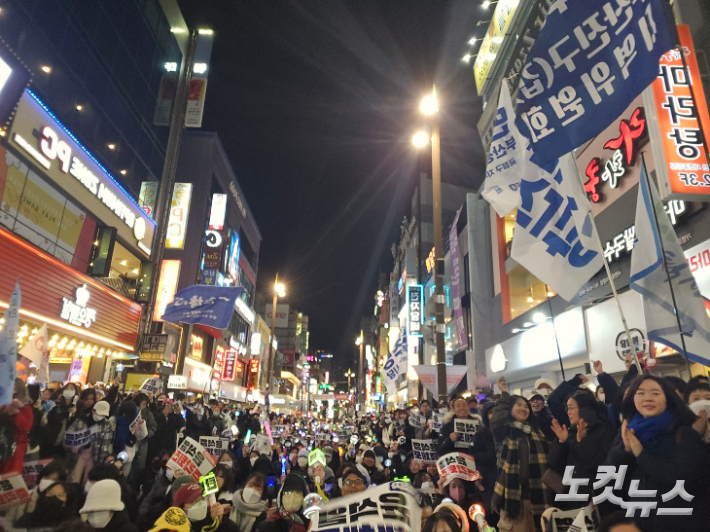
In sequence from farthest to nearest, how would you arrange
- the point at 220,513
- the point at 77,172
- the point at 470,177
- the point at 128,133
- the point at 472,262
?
1. the point at 470,177
2. the point at 472,262
3. the point at 128,133
4. the point at 77,172
5. the point at 220,513

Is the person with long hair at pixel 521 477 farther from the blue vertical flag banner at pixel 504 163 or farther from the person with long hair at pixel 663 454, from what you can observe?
the blue vertical flag banner at pixel 504 163

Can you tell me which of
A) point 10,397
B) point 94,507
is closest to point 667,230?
point 94,507

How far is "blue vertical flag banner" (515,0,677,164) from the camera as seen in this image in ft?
15.9

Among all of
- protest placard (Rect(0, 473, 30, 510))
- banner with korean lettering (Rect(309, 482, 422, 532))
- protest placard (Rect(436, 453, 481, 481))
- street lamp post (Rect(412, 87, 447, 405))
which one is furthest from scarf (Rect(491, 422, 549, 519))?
street lamp post (Rect(412, 87, 447, 405))

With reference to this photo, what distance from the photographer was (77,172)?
17.8 metres

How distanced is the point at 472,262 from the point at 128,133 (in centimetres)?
1898

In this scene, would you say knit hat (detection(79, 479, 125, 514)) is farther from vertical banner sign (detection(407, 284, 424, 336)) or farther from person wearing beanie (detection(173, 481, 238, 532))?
vertical banner sign (detection(407, 284, 424, 336))

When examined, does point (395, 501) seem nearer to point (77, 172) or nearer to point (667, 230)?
point (667, 230)

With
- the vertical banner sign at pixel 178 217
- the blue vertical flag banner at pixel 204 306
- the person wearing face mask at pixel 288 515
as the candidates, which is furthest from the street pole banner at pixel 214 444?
the vertical banner sign at pixel 178 217

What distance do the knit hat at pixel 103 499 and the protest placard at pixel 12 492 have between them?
3.82 ft

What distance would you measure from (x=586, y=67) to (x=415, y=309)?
3103 centimetres

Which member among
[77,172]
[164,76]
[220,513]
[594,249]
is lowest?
[220,513]

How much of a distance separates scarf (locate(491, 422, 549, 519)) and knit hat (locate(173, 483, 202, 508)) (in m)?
2.99

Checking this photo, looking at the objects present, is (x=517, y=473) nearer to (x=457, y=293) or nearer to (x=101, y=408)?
(x=101, y=408)
